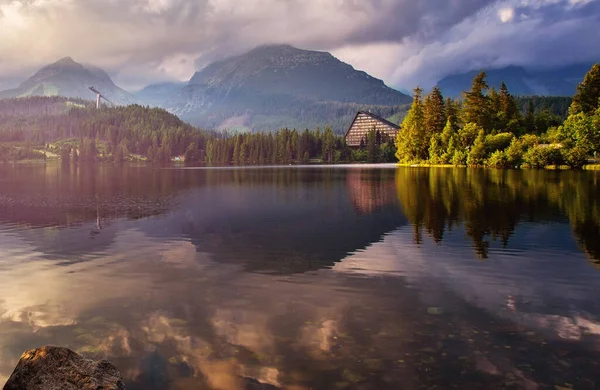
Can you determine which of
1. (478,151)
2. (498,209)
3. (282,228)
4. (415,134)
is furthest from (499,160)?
(282,228)

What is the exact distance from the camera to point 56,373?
7.79m

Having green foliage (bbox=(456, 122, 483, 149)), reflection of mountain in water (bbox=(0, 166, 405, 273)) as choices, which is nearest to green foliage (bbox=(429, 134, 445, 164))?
green foliage (bbox=(456, 122, 483, 149))

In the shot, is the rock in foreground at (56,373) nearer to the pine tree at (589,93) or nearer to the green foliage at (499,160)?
the green foliage at (499,160)

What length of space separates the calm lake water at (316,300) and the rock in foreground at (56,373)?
65.3 inches

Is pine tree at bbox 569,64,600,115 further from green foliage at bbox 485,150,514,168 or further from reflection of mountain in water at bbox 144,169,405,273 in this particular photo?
reflection of mountain in water at bbox 144,169,405,273

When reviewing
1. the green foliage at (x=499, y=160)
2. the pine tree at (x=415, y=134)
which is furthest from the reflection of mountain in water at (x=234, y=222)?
the pine tree at (x=415, y=134)

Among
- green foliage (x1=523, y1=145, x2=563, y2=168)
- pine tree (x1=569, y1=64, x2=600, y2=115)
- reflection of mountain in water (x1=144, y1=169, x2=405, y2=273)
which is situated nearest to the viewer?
reflection of mountain in water (x1=144, y1=169, x2=405, y2=273)

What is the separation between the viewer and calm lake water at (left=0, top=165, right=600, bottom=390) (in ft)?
32.7

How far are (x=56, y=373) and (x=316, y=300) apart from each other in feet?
27.9

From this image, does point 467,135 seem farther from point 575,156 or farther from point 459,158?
point 575,156

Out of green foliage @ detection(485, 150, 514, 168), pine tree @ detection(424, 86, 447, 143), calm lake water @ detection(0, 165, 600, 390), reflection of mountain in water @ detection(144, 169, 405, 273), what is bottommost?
calm lake water @ detection(0, 165, 600, 390)

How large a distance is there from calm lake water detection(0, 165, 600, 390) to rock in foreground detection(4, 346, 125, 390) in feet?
5.45

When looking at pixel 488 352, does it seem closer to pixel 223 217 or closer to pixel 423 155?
pixel 223 217

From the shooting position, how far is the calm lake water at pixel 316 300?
9961 mm
